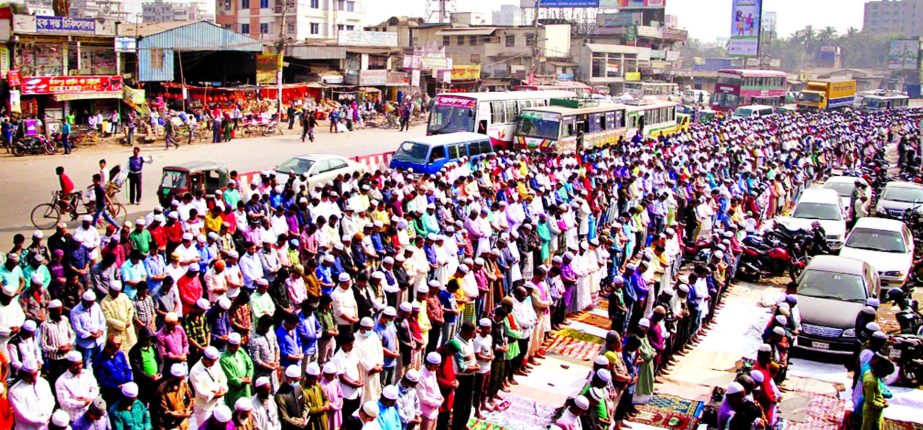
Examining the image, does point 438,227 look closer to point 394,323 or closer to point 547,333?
point 547,333

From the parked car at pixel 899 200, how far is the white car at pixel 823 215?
86.2 inches

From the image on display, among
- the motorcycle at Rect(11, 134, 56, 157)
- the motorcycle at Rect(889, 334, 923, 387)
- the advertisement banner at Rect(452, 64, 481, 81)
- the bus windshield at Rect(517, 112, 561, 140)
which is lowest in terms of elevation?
the motorcycle at Rect(889, 334, 923, 387)

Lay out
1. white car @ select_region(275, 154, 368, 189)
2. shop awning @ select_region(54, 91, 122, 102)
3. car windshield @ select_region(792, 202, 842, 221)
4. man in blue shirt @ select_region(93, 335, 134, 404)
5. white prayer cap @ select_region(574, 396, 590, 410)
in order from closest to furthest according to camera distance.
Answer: white prayer cap @ select_region(574, 396, 590, 410) < man in blue shirt @ select_region(93, 335, 134, 404) < car windshield @ select_region(792, 202, 842, 221) < white car @ select_region(275, 154, 368, 189) < shop awning @ select_region(54, 91, 122, 102)

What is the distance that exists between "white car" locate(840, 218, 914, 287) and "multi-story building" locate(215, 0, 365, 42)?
45724 millimetres

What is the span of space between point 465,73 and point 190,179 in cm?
3978

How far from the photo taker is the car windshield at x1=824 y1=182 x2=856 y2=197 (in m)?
21.6

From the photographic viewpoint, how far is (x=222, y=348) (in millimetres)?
9023

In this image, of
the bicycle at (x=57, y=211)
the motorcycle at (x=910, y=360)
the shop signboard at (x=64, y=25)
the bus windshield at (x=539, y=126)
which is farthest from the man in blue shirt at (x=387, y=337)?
the shop signboard at (x=64, y=25)

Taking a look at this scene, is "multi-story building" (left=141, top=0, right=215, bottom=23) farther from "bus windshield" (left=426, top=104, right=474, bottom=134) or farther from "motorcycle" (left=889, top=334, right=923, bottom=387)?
"motorcycle" (left=889, top=334, right=923, bottom=387)

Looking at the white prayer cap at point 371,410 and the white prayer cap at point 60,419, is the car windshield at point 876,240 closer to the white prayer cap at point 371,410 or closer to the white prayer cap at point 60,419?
the white prayer cap at point 371,410

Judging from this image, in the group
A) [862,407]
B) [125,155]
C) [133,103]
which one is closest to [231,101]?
[133,103]

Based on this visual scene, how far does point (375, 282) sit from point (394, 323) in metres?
1.03

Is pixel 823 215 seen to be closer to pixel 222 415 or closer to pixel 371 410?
pixel 371 410

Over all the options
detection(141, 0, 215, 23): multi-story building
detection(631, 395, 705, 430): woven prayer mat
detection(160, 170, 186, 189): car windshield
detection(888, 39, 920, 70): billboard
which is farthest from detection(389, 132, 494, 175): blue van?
detection(141, 0, 215, 23): multi-story building
